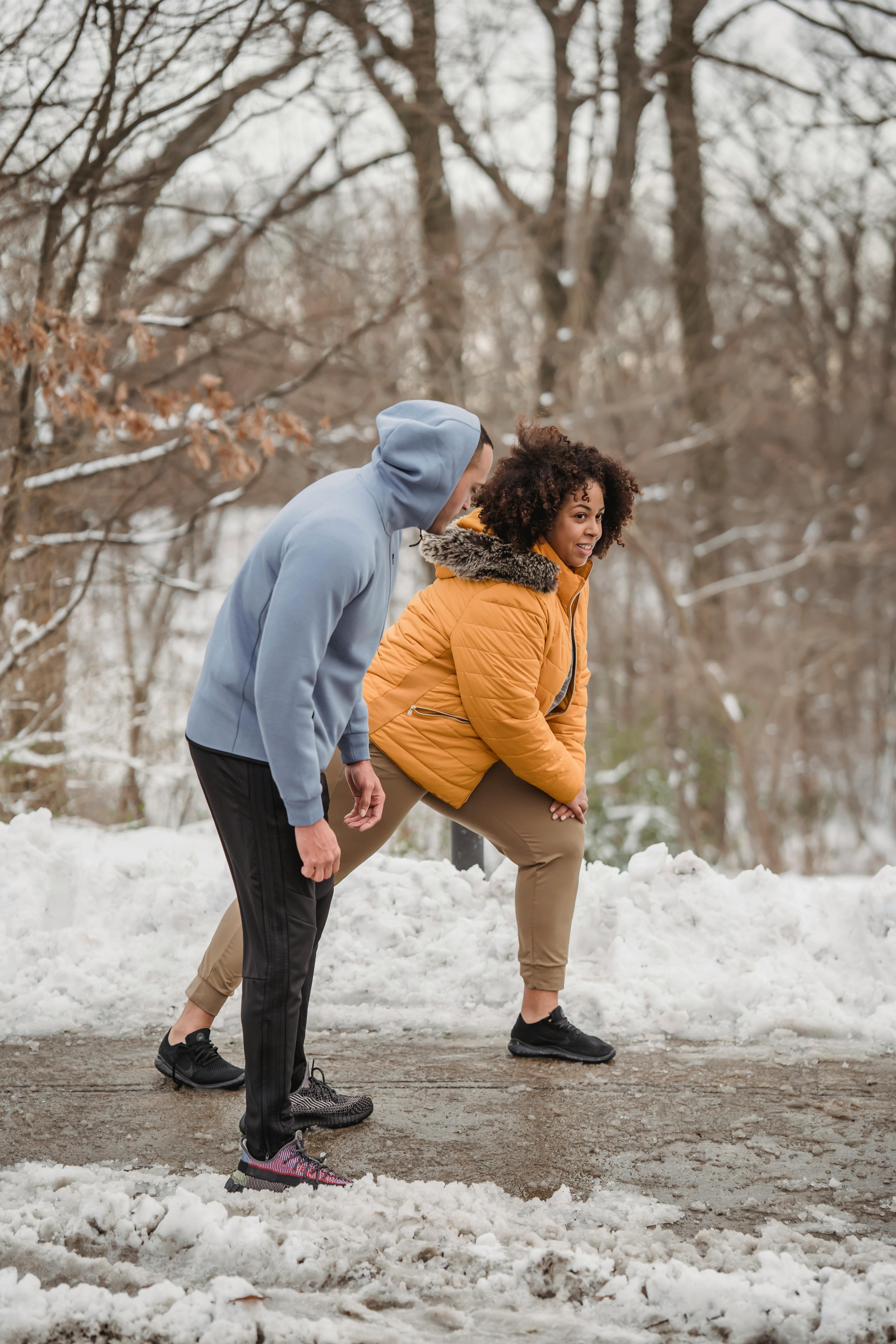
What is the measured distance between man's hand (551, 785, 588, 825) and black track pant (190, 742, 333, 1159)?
118 centimetres

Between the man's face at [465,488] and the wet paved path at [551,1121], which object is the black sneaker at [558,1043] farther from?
the man's face at [465,488]

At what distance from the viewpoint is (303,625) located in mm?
2445

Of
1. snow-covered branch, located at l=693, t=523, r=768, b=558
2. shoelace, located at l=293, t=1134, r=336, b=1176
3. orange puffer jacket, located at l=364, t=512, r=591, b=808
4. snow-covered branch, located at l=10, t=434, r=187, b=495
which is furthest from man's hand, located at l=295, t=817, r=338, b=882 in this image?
snow-covered branch, located at l=693, t=523, r=768, b=558

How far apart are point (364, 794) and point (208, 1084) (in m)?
1.05

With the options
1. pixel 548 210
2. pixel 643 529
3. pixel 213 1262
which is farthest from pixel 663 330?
pixel 213 1262

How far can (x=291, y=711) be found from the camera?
2480 mm

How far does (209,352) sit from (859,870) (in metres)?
12.1

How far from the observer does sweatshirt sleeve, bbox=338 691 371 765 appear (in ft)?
10.3

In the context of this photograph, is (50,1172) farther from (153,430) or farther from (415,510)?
(153,430)

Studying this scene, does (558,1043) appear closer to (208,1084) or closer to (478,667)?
(208,1084)

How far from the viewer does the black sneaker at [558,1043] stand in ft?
12.2

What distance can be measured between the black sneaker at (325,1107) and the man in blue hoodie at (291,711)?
0.36 m

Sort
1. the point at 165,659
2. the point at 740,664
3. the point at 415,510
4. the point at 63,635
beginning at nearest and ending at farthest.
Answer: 1. the point at 415,510
2. the point at 63,635
3. the point at 165,659
4. the point at 740,664

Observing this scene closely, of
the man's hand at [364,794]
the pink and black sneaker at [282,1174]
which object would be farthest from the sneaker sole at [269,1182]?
the man's hand at [364,794]
